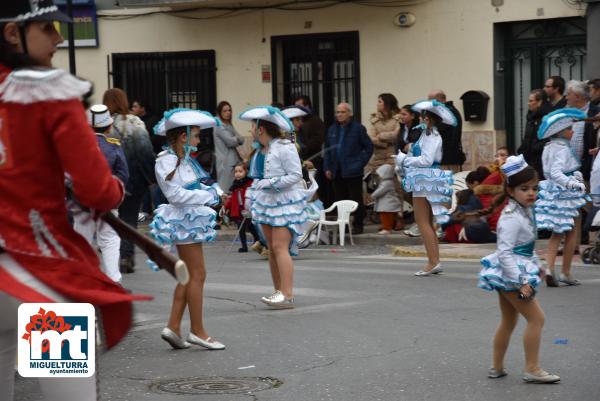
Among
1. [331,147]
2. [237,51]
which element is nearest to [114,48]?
[237,51]

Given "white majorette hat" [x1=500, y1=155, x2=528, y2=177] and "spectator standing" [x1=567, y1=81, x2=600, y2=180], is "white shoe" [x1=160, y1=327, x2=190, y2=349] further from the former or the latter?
"spectator standing" [x1=567, y1=81, x2=600, y2=180]

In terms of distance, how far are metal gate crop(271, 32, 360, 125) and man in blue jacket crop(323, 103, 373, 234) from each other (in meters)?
2.89

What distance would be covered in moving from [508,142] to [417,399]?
44.1ft

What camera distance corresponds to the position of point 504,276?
7.53m

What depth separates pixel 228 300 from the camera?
38.0ft

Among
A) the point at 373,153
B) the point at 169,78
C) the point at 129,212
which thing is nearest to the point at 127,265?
the point at 129,212

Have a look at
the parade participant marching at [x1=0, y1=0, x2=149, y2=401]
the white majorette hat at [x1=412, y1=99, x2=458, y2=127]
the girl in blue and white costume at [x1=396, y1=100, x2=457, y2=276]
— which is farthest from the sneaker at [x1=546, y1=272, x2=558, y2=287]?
the parade participant marching at [x1=0, y1=0, x2=149, y2=401]

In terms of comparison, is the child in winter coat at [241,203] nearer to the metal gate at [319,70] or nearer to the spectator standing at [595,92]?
the spectator standing at [595,92]

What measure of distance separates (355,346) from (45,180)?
16.8 feet

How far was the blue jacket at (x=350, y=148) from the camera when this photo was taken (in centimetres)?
1833

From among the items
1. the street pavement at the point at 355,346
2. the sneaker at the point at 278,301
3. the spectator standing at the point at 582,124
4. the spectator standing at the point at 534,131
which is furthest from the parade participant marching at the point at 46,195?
the spectator standing at the point at 534,131

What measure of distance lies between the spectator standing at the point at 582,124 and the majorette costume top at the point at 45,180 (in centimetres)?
1143

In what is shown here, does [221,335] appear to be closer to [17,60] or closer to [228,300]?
[228,300]

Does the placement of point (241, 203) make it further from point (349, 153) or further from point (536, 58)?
point (536, 58)
